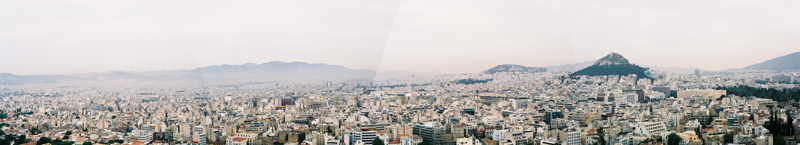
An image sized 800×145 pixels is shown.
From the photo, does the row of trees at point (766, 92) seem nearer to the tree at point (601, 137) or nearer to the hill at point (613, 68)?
the hill at point (613, 68)

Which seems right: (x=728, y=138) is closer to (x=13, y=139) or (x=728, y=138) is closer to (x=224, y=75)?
(x=13, y=139)

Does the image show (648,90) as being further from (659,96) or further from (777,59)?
(777,59)

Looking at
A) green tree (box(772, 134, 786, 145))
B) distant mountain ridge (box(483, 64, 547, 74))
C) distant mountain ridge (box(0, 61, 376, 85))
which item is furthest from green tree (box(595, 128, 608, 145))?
distant mountain ridge (box(0, 61, 376, 85))


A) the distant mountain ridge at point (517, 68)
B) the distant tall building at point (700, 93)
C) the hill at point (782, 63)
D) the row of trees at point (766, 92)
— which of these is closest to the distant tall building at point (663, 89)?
the distant tall building at point (700, 93)

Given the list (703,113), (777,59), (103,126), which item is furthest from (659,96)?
(103,126)

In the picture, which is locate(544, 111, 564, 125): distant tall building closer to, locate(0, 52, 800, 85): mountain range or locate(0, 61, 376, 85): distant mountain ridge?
locate(0, 52, 800, 85): mountain range
